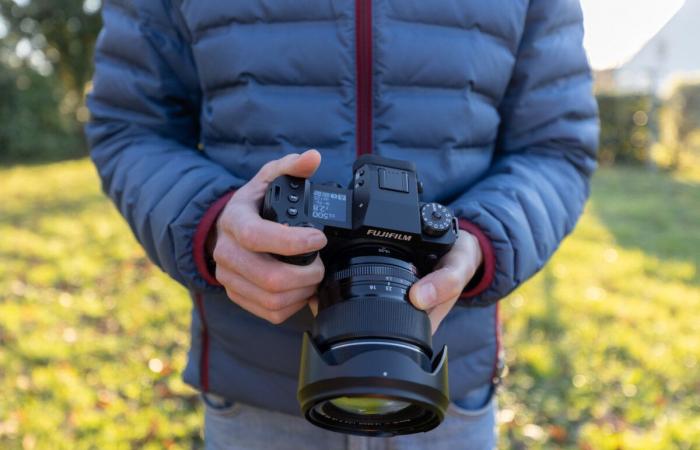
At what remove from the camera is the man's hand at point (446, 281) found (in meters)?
0.96

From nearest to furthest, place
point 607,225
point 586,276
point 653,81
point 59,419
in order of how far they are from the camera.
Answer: point 59,419 → point 586,276 → point 607,225 → point 653,81

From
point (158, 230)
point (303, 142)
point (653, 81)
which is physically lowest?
point (653, 81)

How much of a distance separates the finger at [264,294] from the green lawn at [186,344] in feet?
6.53

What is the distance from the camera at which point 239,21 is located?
4.09 feet

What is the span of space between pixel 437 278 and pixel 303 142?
1.38 feet

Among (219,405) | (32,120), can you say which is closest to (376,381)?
(219,405)

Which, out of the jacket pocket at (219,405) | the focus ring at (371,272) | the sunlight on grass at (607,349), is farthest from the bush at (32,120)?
the focus ring at (371,272)

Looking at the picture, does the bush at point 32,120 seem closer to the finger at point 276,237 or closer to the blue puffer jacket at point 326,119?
the blue puffer jacket at point 326,119

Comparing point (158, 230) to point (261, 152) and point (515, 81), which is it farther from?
point (515, 81)

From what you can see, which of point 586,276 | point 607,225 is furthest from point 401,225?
point 607,225

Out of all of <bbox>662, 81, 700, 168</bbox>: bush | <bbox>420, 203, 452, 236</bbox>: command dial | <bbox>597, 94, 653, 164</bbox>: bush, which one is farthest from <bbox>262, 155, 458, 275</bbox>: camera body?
<bbox>597, 94, 653, 164</bbox>: bush

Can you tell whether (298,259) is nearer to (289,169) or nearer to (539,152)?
(289,169)

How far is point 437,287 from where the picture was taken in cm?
97

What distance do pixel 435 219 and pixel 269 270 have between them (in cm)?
27
